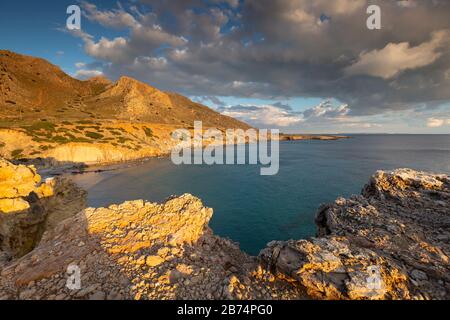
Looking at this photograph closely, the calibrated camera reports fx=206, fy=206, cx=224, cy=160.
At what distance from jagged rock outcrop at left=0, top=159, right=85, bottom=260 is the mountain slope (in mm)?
97293

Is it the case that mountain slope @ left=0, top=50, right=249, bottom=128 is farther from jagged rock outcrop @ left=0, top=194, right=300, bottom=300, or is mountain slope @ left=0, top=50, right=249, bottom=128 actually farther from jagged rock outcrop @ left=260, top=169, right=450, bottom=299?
jagged rock outcrop @ left=260, top=169, right=450, bottom=299

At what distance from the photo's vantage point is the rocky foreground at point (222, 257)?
261 inches

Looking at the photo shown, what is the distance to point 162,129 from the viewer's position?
10006 centimetres

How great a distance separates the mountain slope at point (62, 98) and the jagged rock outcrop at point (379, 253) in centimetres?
11535

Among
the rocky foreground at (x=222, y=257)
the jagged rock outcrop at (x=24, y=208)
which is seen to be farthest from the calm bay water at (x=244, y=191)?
the jagged rock outcrop at (x=24, y=208)

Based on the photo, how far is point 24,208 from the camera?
13.9 meters

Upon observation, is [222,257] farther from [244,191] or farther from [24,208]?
[244,191]

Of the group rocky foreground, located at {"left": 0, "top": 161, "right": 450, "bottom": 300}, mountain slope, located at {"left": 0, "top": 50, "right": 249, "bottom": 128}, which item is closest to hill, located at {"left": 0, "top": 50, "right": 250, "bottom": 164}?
mountain slope, located at {"left": 0, "top": 50, "right": 249, "bottom": 128}

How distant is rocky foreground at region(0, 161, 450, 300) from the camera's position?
6.62 metres

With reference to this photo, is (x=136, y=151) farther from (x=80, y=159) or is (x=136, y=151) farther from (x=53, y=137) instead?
(x=53, y=137)

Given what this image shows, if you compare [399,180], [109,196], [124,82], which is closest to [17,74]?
[124,82]

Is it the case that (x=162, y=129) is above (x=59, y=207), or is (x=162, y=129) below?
above

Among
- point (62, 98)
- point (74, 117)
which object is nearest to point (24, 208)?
point (74, 117)

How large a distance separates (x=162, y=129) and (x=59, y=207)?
84.9 meters
